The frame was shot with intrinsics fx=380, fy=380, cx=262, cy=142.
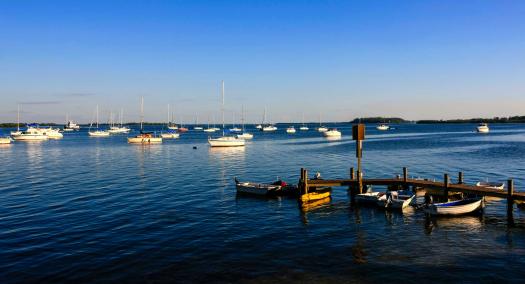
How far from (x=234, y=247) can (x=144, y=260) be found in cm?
533

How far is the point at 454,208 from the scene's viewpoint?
3081 cm

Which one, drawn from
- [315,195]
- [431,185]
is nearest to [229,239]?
[315,195]

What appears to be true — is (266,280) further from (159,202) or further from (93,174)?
(93,174)

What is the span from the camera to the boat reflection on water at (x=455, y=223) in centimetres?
2736

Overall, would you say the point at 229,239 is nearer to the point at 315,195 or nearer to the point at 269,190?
the point at 315,195

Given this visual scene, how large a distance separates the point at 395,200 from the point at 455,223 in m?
5.25

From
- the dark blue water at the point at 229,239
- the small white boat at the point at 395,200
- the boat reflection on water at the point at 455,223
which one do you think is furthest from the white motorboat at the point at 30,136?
the boat reflection on water at the point at 455,223

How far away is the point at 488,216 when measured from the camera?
30719mm

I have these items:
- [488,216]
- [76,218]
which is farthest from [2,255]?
[488,216]

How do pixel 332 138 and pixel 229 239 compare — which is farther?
pixel 332 138

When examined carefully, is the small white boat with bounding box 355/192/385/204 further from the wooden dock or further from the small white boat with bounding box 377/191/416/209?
the wooden dock

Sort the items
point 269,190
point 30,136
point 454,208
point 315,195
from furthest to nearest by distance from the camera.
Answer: point 30,136 → point 269,190 → point 315,195 → point 454,208

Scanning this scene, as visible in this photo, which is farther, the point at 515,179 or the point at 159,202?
the point at 515,179

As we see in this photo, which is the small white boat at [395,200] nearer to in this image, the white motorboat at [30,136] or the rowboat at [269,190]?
the rowboat at [269,190]
